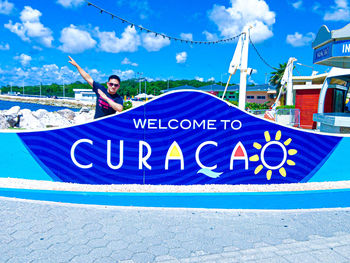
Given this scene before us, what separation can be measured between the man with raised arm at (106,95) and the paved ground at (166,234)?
5.51 ft

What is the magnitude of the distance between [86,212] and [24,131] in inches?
68.7

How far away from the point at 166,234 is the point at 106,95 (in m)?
2.59

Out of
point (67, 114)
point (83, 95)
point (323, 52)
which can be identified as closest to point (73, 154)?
point (323, 52)

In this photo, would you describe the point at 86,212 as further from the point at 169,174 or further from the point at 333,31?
the point at 333,31

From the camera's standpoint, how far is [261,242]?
3232 mm

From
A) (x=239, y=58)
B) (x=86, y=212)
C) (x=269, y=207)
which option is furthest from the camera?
(x=239, y=58)

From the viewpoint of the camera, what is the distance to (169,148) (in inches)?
182

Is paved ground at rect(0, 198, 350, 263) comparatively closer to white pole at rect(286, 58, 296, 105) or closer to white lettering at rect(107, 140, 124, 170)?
white lettering at rect(107, 140, 124, 170)

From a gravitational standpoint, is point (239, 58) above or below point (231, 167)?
above

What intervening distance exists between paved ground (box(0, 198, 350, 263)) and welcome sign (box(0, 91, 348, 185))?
0.68 m

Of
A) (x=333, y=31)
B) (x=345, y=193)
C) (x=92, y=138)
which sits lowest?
(x=345, y=193)

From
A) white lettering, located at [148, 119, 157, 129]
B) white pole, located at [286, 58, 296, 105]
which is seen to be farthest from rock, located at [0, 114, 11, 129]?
white pole, located at [286, 58, 296, 105]

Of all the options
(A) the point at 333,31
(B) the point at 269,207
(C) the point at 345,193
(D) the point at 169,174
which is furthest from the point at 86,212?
(A) the point at 333,31

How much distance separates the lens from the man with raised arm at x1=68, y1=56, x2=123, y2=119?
192 inches
